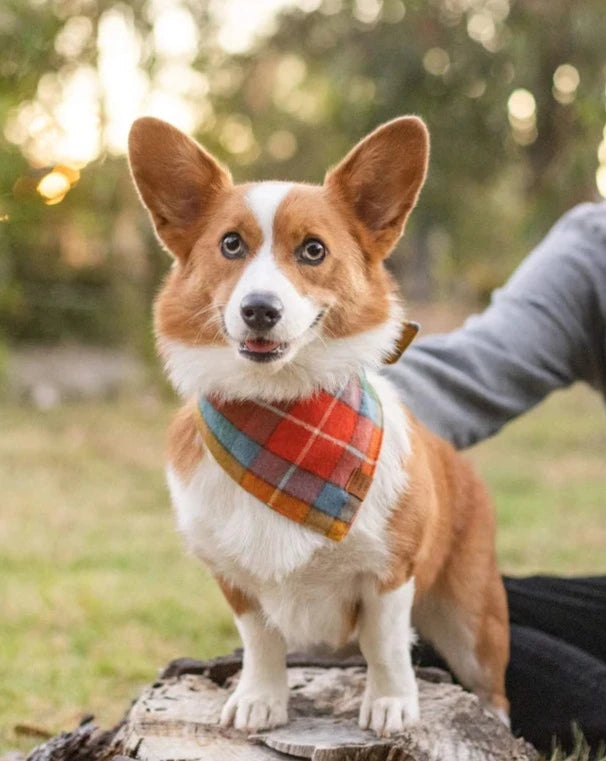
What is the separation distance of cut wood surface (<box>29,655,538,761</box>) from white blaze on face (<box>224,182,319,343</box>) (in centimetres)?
88

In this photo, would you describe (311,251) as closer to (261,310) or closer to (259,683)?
(261,310)

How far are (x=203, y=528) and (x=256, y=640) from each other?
0.33m

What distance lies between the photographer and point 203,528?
7.45 feet

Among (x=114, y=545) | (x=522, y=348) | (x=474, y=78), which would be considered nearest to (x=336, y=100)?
(x=474, y=78)

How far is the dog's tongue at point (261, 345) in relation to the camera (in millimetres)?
2072

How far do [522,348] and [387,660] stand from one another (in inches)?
53.2

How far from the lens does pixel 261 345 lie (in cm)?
208

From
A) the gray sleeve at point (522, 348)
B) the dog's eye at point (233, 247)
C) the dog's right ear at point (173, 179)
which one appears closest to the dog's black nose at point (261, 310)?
the dog's eye at point (233, 247)

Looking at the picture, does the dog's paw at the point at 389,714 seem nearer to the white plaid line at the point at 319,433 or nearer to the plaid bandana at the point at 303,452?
the plaid bandana at the point at 303,452

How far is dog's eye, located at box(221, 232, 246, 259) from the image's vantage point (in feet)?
7.24

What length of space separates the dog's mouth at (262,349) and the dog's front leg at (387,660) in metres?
0.58

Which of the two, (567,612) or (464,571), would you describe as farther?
(567,612)

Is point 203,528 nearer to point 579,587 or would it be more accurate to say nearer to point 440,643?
point 440,643

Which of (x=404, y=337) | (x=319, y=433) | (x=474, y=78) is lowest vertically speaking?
(x=319, y=433)
